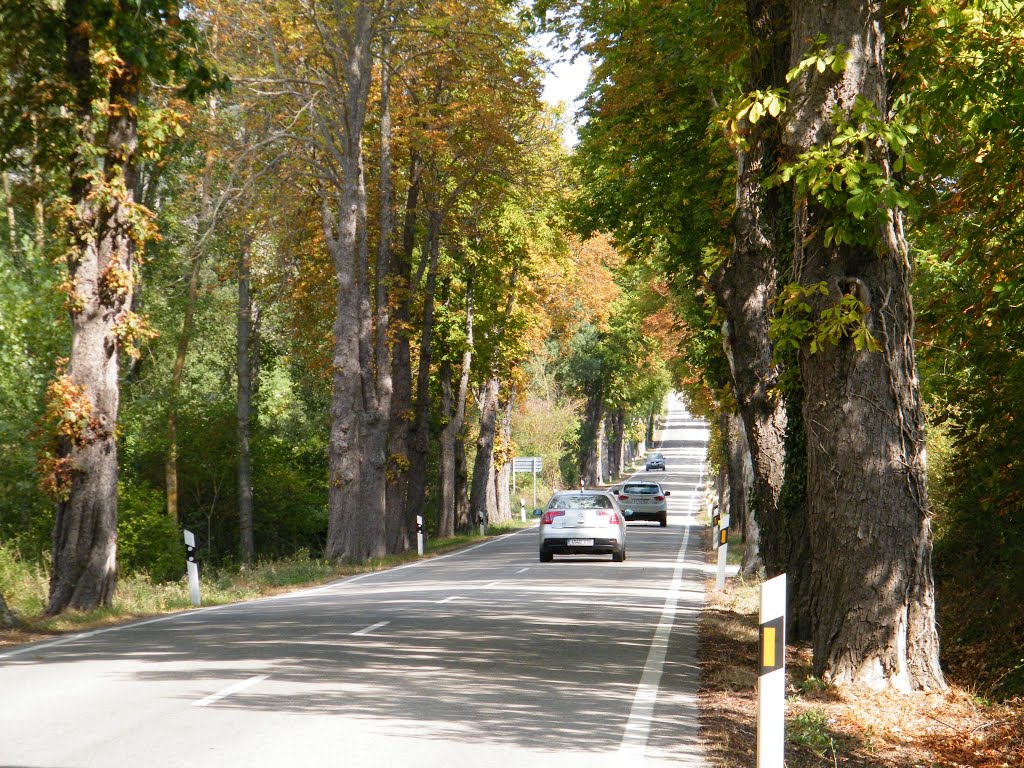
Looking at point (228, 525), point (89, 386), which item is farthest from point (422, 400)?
point (89, 386)

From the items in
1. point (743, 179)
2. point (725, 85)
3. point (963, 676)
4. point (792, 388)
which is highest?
point (725, 85)

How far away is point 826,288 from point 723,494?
143 ft

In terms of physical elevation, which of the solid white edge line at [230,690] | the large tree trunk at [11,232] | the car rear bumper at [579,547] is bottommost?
the solid white edge line at [230,690]

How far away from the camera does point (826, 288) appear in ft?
31.2

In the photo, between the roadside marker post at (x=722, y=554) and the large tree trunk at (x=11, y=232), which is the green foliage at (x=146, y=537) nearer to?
the large tree trunk at (x=11, y=232)

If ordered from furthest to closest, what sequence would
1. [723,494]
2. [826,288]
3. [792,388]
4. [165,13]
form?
[723,494]
[165,13]
[792,388]
[826,288]

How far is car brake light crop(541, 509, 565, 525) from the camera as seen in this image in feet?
93.3

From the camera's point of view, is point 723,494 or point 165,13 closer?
point 165,13

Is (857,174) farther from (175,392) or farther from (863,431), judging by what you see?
(175,392)

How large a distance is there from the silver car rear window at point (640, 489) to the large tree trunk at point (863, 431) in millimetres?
39256

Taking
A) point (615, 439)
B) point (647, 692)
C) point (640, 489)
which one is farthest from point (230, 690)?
point (615, 439)

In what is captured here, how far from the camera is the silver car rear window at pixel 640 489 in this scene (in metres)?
49.0

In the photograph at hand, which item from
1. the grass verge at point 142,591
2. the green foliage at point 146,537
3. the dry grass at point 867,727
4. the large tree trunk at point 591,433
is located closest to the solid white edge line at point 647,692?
the dry grass at point 867,727

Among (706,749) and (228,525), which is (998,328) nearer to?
(706,749)
